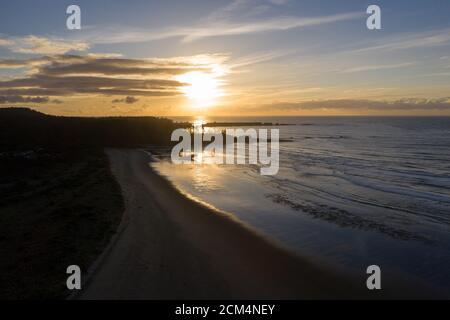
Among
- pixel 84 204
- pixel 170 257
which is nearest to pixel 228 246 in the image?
pixel 170 257

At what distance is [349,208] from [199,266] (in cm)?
1241

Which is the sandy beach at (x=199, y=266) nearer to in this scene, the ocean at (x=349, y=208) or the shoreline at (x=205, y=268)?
the shoreline at (x=205, y=268)

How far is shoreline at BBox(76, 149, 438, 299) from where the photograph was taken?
1088 centimetres

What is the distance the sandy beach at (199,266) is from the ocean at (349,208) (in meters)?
1.51

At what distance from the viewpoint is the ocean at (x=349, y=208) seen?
1441cm

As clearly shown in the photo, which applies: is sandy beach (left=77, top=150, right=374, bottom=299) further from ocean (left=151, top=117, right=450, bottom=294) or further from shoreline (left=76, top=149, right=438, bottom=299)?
ocean (left=151, top=117, right=450, bottom=294)

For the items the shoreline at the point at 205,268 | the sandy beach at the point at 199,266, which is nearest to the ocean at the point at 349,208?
the shoreline at the point at 205,268

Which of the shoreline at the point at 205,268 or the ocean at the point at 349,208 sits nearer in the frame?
the shoreline at the point at 205,268

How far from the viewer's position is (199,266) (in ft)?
42.3

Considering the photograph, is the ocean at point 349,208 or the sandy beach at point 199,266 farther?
the ocean at point 349,208

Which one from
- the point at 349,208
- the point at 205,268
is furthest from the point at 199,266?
the point at 349,208

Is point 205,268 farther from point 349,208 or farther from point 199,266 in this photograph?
point 349,208

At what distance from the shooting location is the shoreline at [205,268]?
10.9 m

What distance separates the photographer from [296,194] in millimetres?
26672
